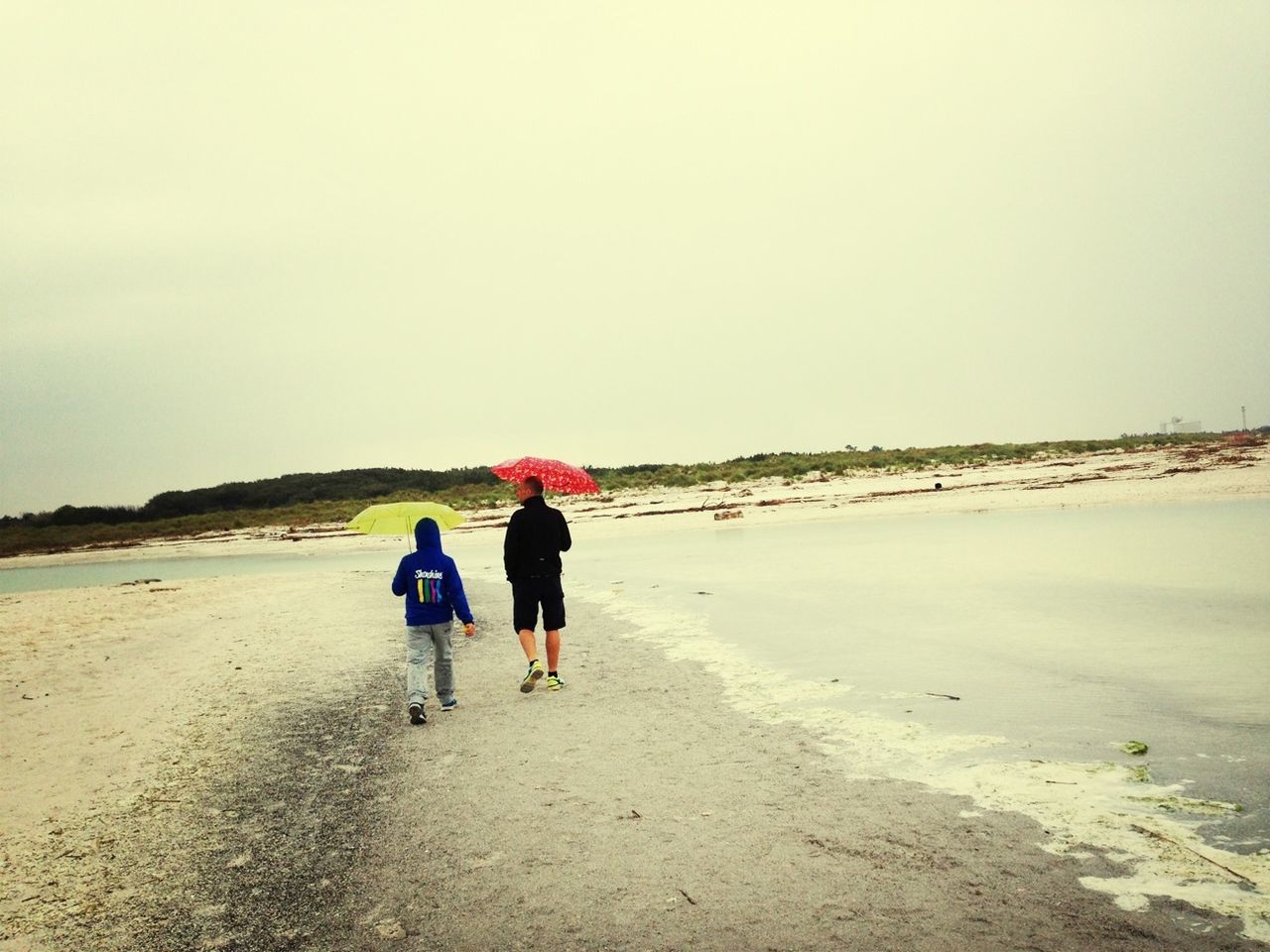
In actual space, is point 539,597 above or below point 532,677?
above

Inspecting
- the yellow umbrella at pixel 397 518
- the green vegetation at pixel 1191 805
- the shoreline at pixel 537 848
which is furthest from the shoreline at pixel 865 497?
the green vegetation at pixel 1191 805

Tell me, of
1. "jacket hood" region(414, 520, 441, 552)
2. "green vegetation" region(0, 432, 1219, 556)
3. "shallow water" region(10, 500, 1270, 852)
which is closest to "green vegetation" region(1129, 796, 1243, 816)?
"shallow water" region(10, 500, 1270, 852)

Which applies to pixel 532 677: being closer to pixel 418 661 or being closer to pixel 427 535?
pixel 418 661

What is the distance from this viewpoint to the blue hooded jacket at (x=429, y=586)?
8695 millimetres

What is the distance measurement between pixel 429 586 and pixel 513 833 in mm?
3899

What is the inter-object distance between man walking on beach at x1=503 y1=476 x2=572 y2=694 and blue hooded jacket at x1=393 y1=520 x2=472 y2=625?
740 mm

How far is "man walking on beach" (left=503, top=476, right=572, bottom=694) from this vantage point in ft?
30.5

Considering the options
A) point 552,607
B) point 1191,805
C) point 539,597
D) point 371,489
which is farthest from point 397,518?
point 371,489

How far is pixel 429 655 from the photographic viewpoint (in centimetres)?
877

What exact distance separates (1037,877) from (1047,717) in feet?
9.74

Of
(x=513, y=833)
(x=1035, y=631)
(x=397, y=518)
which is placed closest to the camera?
(x=513, y=833)

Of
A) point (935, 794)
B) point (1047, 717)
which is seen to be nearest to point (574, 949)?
point (935, 794)

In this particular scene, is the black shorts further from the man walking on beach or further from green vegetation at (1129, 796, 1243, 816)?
green vegetation at (1129, 796, 1243, 816)

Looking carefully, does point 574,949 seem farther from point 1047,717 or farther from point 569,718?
point 1047,717
